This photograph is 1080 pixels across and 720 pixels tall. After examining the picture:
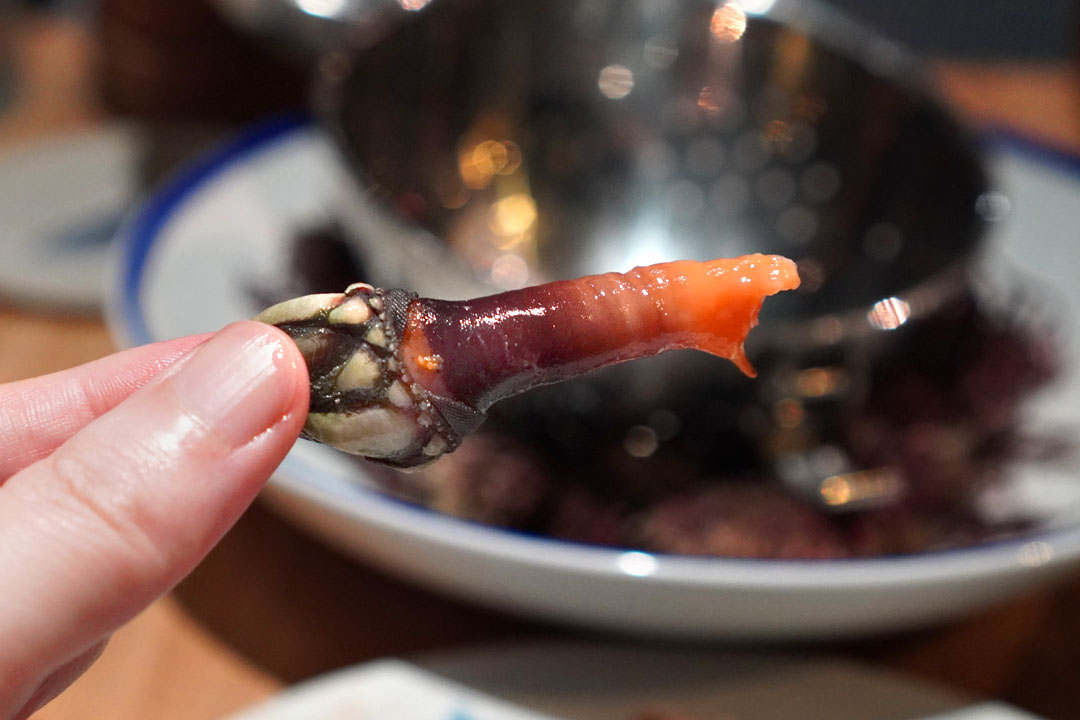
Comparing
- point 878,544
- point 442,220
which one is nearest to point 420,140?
point 442,220

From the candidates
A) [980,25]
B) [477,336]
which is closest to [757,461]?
[477,336]

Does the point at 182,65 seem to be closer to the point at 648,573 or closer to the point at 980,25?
the point at 648,573

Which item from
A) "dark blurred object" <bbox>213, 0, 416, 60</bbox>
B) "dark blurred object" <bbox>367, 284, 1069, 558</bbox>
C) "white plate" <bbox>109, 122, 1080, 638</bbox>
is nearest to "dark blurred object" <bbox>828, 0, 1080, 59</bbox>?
"dark blurred object" <bbox>213, 0, 416, 60</bbox>

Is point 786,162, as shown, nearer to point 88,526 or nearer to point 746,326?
point 746,326

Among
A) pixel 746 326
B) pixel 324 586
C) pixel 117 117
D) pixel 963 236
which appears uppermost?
pixel 746 326

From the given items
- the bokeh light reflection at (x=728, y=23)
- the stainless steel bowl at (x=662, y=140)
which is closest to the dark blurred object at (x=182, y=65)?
the stainless steel bowl at (x=662, y=140)

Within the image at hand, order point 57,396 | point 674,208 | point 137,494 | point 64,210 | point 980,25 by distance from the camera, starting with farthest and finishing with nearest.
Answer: point 980,25, point 64,210, point 674,208, point 57,396, point 137,494

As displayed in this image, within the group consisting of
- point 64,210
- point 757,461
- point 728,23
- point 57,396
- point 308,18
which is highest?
point 57,396
